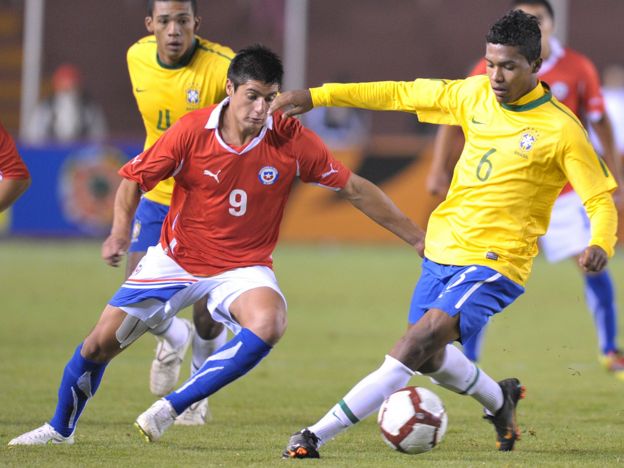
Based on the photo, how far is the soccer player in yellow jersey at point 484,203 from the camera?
6.12m

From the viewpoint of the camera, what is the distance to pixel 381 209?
6715 millimetres

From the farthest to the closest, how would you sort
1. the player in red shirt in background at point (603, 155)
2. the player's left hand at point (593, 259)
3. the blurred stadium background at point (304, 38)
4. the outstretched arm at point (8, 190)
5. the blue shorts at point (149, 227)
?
the blurred stadium background at point (304, 38), the player in red shirt in background at point (603, 155), the blue shorts at point (149, 227), the outstretched arm at point (8, 190), the player's left hand at point (593, 259)

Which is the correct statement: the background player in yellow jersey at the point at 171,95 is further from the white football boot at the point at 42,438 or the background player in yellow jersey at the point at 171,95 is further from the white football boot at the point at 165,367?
the white football boot at the point at 42,438

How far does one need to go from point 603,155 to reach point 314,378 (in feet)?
8.37

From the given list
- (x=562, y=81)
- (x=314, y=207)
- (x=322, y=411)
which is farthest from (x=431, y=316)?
(x=314, y=207)

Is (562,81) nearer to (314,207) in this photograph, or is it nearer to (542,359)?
(542,359)

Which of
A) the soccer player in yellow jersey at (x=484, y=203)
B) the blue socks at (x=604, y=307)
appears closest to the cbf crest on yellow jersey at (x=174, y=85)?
the soccer player in yellow jersey at (x=484, y=203)

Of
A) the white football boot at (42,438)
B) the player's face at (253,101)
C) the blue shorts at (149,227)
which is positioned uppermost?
the player's face at (253,101)

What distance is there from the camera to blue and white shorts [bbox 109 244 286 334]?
259 inches

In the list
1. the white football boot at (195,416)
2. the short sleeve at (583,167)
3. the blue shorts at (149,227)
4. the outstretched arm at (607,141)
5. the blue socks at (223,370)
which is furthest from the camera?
the outstretched arm at (607,141)

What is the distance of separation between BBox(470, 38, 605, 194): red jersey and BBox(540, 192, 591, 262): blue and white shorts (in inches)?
25.1

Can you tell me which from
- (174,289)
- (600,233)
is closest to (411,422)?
(600,233)

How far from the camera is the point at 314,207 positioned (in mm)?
19047

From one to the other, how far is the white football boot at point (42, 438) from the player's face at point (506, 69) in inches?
106
